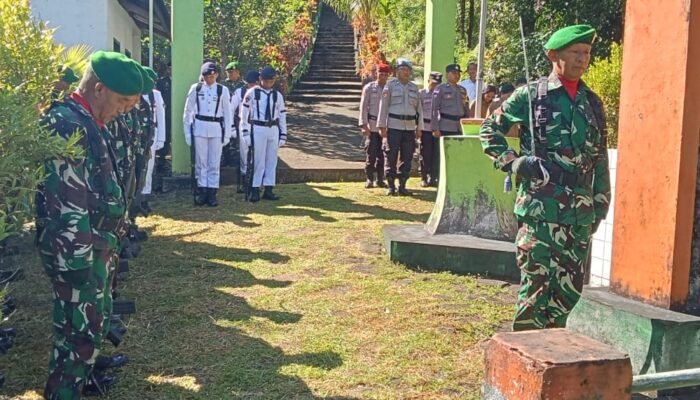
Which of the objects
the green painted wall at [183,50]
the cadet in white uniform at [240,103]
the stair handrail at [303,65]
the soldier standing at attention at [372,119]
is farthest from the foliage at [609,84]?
the stair handrail at [303,65]

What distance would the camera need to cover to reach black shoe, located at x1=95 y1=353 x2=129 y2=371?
13.2ft

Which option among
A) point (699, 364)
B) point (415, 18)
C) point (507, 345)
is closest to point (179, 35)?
point (699, 364)

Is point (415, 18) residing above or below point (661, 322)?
above

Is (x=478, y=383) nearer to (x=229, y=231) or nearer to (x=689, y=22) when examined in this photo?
(x=689, y=22)

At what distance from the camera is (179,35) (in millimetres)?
10703

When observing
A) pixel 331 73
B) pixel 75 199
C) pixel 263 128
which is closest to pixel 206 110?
pixel 263 128

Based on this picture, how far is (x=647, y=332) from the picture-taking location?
3877 millimetres

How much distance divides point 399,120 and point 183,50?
11.2 ft

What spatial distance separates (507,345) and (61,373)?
2.46 metres

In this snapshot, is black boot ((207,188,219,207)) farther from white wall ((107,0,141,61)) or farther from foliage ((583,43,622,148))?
foliage ((583,43,622,148))

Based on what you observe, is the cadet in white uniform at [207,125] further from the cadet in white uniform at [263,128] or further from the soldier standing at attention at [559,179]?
the soldier standing at attention at [559,179]

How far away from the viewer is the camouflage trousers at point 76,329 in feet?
11.3

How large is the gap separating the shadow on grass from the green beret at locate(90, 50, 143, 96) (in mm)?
5070

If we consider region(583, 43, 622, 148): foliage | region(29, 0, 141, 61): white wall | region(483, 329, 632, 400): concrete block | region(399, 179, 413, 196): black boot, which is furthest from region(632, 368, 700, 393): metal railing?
region(29, 0, 141, 61): white wall
